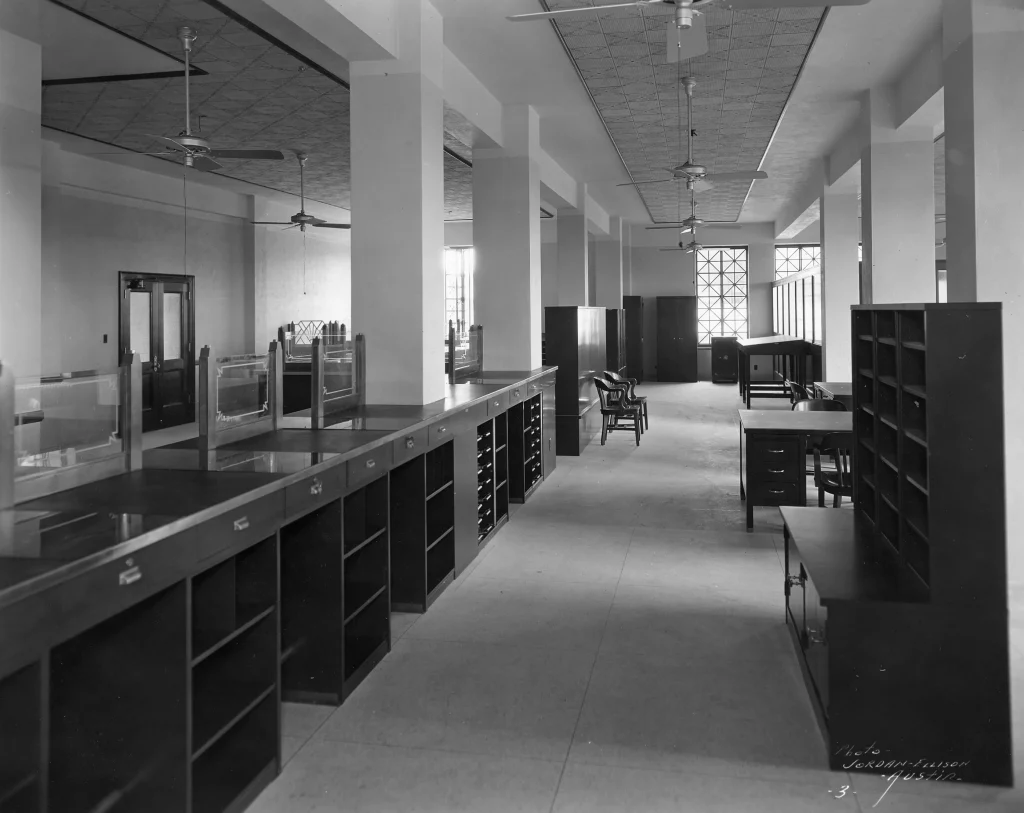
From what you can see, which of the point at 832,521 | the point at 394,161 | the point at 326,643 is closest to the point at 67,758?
the point at 326,643

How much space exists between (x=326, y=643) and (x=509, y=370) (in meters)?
5.46

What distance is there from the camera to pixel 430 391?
578 centimetres

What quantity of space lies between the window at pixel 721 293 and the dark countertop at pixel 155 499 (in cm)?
1798

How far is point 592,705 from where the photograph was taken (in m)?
3.59

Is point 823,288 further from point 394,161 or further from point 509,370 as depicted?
point 394,161

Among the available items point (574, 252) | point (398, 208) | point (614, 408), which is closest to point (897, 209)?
point (614, 408)

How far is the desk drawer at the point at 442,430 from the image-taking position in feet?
16.1

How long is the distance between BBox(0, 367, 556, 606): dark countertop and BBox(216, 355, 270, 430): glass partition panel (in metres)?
0.12

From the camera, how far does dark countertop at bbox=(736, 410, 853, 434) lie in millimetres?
6379

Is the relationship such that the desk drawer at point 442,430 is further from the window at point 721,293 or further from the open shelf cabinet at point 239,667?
the window at point 721,293

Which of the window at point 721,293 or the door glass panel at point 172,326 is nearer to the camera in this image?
the door glass panel at point 172,326

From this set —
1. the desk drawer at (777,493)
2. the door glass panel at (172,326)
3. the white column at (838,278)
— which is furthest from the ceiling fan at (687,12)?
the door glass panel at (172,326)

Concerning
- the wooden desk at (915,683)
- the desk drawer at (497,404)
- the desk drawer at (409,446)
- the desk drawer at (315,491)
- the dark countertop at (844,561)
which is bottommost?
the wooden desk at (915,683)

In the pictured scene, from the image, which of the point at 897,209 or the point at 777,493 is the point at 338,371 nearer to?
the point at 777,493
